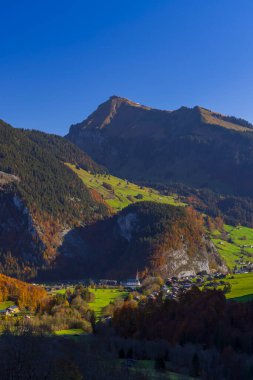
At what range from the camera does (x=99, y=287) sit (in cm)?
18738

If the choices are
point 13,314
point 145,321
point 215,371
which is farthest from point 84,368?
point 13,314

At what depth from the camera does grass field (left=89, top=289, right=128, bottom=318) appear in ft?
472

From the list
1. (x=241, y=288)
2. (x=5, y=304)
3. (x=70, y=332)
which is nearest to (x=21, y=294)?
(x=5, y=304)

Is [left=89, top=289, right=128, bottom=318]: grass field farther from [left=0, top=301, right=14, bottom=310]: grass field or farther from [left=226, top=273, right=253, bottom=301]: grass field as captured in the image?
[left=226, top=273, right=253, bottom=301]: grass field

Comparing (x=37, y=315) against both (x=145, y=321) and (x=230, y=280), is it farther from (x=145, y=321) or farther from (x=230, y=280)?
(x=230, y=280)

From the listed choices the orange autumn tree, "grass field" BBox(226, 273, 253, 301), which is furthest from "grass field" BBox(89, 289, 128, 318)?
"grass field" BBox(226, 273, 253, 301)

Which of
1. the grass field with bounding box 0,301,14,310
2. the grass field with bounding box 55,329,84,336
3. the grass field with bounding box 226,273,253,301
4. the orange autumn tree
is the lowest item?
the grass field with bounding box 0,301,14,310

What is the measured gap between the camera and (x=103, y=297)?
162125mm

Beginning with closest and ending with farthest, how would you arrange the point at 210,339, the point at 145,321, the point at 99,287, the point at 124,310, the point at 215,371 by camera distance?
1. the point at 215,371
2. the point at 210,339
3. the point at 145,321
4. the point at 124,310
5. the point at 99,287

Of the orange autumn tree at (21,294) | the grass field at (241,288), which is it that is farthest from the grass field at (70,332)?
the grass field at (241,288)

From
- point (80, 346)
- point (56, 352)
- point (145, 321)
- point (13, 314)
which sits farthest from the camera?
point (13, 314)

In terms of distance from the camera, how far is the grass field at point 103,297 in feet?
472

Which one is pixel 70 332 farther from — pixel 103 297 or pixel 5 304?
pixel 5 304

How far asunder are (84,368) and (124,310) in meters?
61.9
